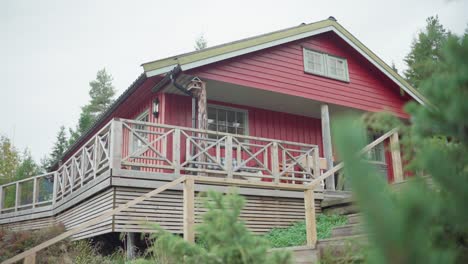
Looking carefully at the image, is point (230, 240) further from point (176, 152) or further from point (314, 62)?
point (314, 62)

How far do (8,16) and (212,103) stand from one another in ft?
105

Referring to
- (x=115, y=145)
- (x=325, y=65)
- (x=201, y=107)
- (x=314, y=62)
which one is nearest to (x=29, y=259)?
(x=115, y=145)

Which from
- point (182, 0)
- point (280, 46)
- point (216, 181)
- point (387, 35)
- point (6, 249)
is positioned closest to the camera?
point (216, 181)

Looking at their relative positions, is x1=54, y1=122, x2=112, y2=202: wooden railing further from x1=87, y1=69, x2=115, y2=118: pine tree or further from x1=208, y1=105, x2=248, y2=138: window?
x1=87, y1=69, x2=115, y2=118: pine tree

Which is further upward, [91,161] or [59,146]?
[59,146]

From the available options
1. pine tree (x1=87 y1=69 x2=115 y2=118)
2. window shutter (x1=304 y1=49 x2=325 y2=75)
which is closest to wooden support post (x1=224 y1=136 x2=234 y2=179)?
window shutter (x1=304 y1=49 x2=325 y2=75)

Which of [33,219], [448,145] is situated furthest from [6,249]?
[448,145]

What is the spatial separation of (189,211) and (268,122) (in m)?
7.31

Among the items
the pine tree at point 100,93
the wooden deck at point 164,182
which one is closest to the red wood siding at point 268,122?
the wooden deck at point 164,182

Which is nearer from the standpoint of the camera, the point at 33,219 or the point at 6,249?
the point at 6,249

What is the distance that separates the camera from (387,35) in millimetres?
37844

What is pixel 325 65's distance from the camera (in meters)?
11.5

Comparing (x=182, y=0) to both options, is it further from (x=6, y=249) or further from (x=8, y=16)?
(x=6, y=249)

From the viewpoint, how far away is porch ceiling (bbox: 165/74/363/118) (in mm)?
9961
